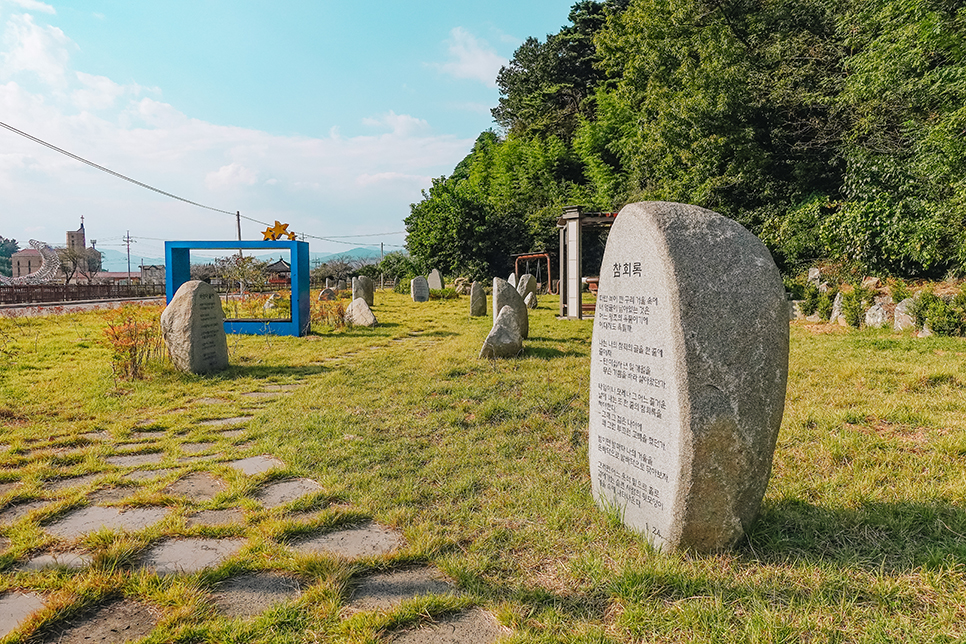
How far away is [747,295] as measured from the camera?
2455 millimetres

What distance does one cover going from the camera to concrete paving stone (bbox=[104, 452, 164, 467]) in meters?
4.23

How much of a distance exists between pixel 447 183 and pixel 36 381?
2919cm

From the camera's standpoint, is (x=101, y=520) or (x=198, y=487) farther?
(x=198, y=487)

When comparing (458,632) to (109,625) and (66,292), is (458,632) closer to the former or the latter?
(109,625)

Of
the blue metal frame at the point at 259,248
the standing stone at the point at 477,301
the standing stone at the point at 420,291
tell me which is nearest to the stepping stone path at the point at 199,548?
the blue metal frame at the point at 259,248

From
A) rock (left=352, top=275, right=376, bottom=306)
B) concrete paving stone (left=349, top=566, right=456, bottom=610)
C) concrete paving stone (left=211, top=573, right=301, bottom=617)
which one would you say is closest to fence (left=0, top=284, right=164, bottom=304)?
rock (left=352, top=275, right=376, bottom=306)

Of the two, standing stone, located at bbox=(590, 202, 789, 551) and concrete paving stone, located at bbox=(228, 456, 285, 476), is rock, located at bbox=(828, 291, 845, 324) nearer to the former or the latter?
standing stone, located at bbox=(590, 202, 789, 551)

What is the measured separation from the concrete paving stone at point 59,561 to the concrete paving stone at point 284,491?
937 millimetres

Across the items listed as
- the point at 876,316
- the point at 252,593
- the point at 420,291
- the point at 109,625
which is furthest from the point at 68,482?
the point at 420,291

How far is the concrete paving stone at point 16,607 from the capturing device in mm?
2195

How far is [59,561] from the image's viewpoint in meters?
2.69

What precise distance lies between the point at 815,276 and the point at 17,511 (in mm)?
15005

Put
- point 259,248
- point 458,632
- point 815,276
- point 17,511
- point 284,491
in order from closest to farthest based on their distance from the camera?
point 458,632, point 17,511, point 284,491, point 259,248, point 815,276

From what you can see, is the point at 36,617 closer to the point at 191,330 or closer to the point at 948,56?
the point at 191,330
